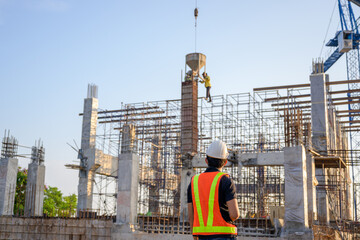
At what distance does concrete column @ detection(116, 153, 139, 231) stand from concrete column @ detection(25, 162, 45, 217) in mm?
9639

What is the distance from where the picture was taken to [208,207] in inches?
138

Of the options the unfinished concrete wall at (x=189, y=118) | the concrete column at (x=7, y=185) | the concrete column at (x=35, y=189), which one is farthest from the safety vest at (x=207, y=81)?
the concrete column at (x=7, y=185)

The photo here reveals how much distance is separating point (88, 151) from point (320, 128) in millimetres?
16533

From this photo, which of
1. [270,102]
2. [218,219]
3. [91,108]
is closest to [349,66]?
[270,102]

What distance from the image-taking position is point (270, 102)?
3325 centimetres

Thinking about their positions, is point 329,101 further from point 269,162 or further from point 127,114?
point 127,114

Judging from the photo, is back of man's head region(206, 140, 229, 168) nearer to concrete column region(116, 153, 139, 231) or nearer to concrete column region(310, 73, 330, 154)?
concrete column region(116, 153, 139, 231)

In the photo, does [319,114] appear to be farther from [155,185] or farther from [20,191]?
[20,191]

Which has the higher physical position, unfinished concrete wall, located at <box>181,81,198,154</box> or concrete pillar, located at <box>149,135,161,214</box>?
unfinished concrete wall, located at <box>181,81,198,154</box>

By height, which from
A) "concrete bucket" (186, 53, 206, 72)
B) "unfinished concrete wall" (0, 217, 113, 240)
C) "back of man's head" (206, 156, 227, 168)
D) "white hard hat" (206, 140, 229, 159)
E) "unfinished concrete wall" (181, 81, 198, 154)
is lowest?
"unfinished concrete wall" (0, 217, 113, 240)

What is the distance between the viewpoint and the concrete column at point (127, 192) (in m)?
21.9

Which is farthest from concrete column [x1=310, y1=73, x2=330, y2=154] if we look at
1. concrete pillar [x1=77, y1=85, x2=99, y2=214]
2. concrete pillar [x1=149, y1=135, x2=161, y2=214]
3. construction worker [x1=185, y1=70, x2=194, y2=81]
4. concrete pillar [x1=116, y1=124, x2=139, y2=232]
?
concrete pillar [x1=77, y1=85, x2=99, y2=214]

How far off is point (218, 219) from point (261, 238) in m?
16.7

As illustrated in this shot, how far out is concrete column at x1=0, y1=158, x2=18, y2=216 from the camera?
28141mm
